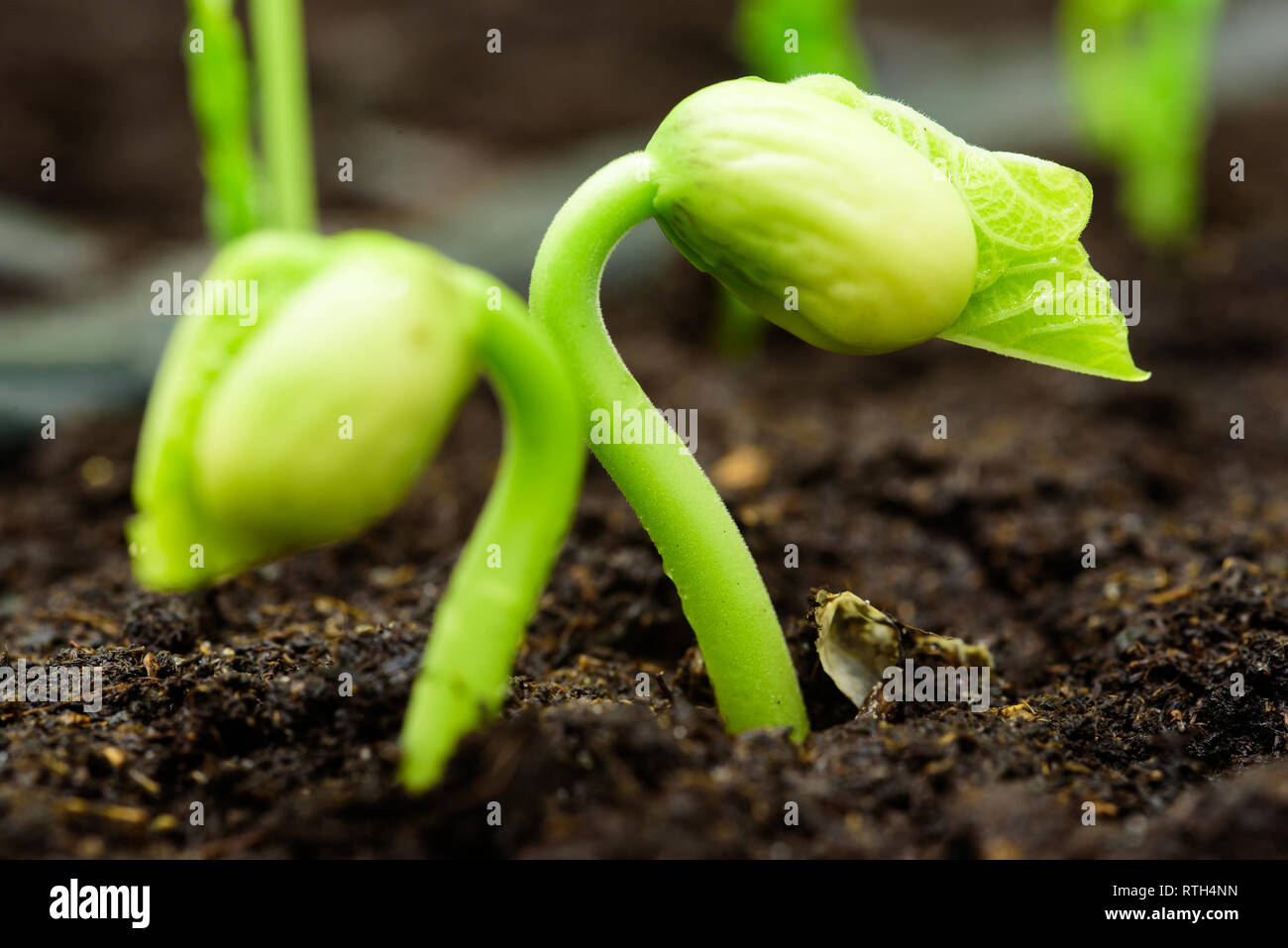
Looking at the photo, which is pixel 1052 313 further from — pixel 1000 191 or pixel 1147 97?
pixel 1147 97

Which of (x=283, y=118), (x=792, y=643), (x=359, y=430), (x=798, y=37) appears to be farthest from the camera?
(x=798, y=37)

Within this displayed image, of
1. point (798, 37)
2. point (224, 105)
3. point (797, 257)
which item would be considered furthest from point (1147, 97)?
point (797, 257)

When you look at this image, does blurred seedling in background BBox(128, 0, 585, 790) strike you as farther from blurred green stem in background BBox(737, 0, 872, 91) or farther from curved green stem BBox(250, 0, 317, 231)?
blurred green stem in background BBox(737, 0, 872, 91)

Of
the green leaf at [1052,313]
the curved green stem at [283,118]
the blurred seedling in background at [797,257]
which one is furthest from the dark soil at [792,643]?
the curved green stem at [283,118]

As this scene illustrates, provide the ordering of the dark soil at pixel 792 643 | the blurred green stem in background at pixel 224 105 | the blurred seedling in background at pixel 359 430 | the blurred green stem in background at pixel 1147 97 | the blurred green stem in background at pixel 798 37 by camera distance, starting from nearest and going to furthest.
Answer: the blurred seedling in background at pixel 359 430 < the dark soil at pixel 792 643 < the blurred green stem in background at pixel 224 105 < the blurred green stem in background at pixel 798 37 < the blurred green stem in background at pixel 1147 97

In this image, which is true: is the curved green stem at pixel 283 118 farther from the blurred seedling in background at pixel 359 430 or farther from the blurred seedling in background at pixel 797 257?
the blurred seedling in background at pixel 359 430

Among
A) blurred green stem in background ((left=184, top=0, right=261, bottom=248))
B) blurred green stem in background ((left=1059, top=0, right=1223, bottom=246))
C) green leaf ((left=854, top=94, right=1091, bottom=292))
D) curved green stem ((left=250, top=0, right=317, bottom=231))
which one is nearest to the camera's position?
green leaf ((left=854, top=94, right=1091, bottom=292))

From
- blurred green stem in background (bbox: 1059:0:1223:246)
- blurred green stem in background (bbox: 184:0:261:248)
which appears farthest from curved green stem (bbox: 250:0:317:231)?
blurred green stem in background (bbox: 1059:0:1223:246)
